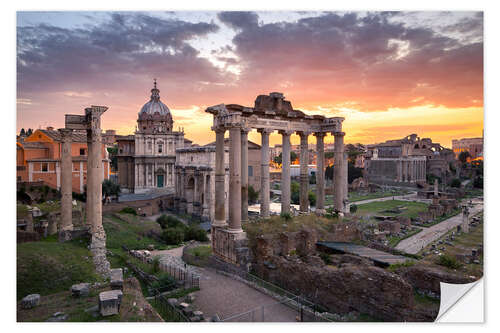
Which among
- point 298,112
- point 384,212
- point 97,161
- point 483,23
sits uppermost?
point 483,23

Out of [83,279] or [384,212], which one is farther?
[384,212]

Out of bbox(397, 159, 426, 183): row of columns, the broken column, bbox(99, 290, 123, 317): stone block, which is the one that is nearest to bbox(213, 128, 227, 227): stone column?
bbox(99, 290, 123, 317): stone block

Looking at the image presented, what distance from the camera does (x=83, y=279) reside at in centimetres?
1141

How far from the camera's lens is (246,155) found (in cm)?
1602

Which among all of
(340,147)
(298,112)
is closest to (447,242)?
(340,147)

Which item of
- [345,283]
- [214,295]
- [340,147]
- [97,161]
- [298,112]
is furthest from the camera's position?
[340,147]

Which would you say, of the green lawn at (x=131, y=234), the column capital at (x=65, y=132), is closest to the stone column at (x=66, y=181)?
the column capital at (x=65, y=132)

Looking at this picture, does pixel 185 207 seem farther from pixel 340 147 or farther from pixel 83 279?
pixel 83 279

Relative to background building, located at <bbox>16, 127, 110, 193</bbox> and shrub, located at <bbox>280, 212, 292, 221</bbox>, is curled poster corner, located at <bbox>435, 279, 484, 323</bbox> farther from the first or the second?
background building, located at <bbox>16, 127, 110, 193</bbox>

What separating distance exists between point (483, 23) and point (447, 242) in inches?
692

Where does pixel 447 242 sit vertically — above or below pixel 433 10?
below

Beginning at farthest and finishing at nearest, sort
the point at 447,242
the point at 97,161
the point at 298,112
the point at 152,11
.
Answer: the point at 447,242
the point at 298,112
the point at 97,161
the point at 152,11

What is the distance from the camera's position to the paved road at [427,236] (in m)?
23.2

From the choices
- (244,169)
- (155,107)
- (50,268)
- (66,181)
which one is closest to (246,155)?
(244,169)
